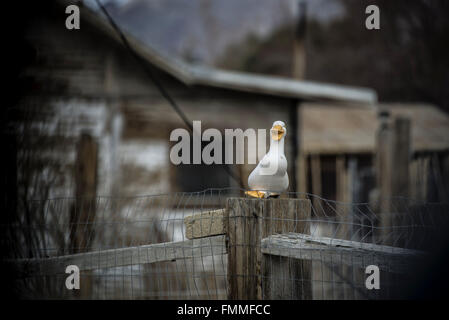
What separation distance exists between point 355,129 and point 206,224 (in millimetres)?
12814

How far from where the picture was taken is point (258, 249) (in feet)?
8.35

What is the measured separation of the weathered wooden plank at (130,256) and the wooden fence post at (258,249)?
134mm

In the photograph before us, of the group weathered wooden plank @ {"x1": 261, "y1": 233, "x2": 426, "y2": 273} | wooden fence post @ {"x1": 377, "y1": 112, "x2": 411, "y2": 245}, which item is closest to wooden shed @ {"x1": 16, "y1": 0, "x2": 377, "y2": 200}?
wooden fence post @ {"x1": 377, "y1": 112, "x2": 411, "y2": 245}

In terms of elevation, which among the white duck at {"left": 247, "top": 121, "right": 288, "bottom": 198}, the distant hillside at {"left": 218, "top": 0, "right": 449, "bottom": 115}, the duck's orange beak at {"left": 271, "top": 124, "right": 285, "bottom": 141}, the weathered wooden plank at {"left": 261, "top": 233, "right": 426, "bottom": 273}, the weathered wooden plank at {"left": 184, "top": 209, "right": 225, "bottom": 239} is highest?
the distant hillside at {"left": 218, "top": 0, "right": 449, "bottom": 115}

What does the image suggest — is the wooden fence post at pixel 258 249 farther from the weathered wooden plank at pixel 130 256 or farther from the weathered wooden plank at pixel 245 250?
the weathered wooden plank at pixel 130 256

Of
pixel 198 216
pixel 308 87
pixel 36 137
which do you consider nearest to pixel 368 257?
pixel 198 216

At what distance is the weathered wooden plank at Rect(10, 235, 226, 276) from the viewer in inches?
106

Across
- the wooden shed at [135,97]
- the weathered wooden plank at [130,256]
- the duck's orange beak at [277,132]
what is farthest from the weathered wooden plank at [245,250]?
the wooden shed at [135,97]

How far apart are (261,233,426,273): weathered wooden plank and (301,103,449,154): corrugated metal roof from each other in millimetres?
9875

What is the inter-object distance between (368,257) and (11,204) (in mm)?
3205

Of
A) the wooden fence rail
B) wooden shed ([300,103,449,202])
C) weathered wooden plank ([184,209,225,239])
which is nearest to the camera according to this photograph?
the wooden fence rail

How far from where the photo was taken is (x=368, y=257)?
7.61ft

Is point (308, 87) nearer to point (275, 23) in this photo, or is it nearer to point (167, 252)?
point (167, 252)

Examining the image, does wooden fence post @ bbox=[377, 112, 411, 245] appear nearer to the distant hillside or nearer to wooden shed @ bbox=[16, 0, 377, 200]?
wooden shed @ bbox=[16, 0, 377, 200]
